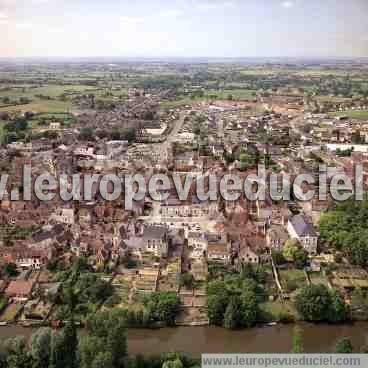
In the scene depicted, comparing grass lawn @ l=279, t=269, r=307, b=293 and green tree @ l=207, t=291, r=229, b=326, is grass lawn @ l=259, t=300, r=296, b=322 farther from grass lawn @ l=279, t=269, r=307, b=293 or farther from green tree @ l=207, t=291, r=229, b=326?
green tree @ l=207, t=291, r=229, b=326

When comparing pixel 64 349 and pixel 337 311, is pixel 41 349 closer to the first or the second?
pixel 64 349

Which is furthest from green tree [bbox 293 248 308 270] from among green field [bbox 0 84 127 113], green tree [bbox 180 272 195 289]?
green field [bbox 0 84 127 113]

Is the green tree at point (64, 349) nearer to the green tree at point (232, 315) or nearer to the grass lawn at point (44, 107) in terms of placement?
the green tree at point (232, 315)

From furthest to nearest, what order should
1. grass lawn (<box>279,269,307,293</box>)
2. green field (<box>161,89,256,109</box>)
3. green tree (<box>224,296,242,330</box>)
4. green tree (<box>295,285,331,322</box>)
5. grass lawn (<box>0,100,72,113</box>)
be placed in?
green field (<box>161,89,256,109</box>), grass lawn (<box>0,100,72,113</box>), grass lawn (<box>279,269,307,293</box>), green tree (<box>295,285,331,322</box>), green tree (<box>224,296,242,330</box>)

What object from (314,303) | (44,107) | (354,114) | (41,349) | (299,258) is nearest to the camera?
(41,349)

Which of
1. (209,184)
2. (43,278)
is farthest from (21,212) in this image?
(209,184)

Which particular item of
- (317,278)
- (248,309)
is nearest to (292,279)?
(317,278)

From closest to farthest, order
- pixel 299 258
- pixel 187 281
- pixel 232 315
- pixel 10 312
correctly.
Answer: pixel 232 315 < pixel 10 312 < pixel 187 281 < pixel 299 258

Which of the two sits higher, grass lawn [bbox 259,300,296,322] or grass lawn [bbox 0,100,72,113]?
grass lawn [bbox 0,100,72,113]
